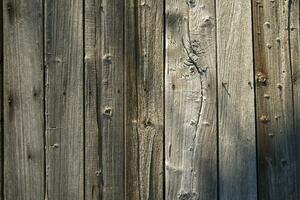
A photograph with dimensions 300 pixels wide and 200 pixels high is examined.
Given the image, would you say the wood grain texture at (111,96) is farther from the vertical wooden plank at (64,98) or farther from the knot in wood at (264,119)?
the knot in wood at (264,119)

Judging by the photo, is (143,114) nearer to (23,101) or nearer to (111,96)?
(111,96)

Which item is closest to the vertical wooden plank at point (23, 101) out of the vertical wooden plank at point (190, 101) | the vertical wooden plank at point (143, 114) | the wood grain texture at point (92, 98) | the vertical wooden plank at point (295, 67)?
the wood grain texture at point (92, 98)

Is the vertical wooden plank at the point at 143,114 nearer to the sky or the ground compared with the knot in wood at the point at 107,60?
nearer to the ground

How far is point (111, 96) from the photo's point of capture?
2580 millimetres

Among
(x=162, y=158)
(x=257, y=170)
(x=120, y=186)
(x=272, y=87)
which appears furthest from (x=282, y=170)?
(x=120, y=186)

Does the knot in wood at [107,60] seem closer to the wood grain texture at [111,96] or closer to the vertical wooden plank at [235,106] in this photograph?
the wood grain texture at [111,96]

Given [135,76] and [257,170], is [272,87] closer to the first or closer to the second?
[257,170]

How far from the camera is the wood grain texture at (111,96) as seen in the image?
2.57m

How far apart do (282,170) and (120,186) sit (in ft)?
2.27

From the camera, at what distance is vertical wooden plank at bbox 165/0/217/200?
2.59 m

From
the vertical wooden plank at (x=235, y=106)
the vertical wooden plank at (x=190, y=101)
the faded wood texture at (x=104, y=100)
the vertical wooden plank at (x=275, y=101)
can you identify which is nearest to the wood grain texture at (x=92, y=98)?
the faded wood texture at (x=104, y=100)

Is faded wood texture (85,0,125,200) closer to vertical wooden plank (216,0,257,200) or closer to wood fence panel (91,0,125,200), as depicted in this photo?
wood fence panel (91,0,125,200)

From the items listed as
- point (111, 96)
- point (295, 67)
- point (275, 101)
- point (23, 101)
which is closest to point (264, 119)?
point (275, 101)

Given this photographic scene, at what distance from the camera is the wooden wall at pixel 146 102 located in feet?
8.43
